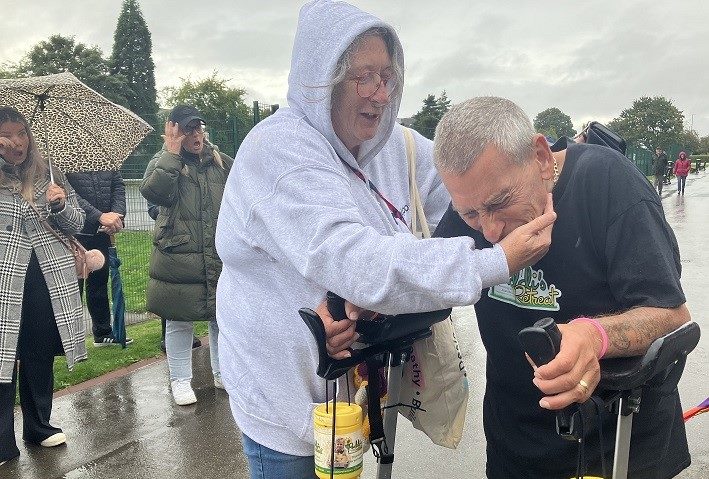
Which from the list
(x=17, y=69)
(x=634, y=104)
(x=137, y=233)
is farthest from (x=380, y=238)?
(x=634, y=104)

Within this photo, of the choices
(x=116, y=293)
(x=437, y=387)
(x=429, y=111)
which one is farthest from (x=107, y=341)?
(x=429, y=111)

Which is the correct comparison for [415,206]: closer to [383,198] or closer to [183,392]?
[383,198]

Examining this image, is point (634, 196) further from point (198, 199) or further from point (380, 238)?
point (198, 199)

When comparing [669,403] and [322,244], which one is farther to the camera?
[669,403]

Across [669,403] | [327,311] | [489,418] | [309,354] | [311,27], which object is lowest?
[489,418]

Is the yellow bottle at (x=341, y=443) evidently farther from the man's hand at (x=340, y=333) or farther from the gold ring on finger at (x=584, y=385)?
the gold ring on finger at (x=584, y=385)

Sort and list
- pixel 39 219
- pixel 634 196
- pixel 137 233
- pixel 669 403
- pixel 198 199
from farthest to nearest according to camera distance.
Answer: pixel 137 233 → pixel 198 199 → pixel 39 219 → pixel 669 403 → pixel 634 196

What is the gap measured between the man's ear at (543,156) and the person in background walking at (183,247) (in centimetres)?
389

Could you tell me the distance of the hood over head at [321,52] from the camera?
5.76 ft

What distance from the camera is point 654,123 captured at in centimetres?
7069

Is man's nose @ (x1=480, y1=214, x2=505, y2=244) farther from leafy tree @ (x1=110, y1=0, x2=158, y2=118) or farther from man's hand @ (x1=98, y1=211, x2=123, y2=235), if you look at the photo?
leafy tree @ (x1=110, y1=0, x2=158, y2=118)

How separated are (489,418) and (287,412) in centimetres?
79

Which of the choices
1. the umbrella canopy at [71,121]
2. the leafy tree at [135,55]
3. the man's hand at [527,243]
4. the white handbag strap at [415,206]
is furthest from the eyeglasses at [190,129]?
the leafy tree at [135,55]

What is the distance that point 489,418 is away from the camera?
2.28 m
